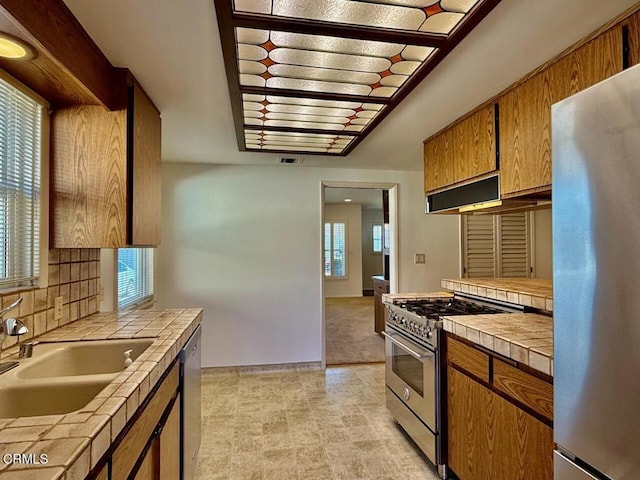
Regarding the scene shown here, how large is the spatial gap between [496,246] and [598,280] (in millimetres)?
3724

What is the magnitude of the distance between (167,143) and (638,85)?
10.1ft

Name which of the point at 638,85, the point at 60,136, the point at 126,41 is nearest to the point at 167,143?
the point at 60,136

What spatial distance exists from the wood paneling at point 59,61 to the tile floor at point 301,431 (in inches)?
84.9

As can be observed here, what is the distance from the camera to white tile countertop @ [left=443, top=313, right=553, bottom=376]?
1.35 meters

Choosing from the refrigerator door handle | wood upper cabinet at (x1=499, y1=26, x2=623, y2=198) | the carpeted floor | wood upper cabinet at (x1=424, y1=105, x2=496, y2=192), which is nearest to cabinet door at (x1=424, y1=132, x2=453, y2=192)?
wood upper cabinet at (x1=424, y1=105, x2=496, y2=192)

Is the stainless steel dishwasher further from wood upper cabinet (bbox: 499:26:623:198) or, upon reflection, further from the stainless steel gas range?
wood upper cabinet (bbox: 499:26:623:198)

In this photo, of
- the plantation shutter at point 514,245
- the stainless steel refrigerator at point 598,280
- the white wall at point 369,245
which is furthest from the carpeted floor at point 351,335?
the stainless steel refrigerator at point 598,280

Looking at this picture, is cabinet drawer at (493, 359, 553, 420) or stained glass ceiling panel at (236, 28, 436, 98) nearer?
cabinet drawer at (493, 359, 553, 420)

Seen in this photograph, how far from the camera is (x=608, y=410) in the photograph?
2.92 feet

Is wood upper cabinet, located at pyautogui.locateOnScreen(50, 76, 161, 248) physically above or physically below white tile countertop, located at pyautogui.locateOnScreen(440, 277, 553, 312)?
above

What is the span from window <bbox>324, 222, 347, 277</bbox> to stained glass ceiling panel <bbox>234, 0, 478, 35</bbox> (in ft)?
24.9

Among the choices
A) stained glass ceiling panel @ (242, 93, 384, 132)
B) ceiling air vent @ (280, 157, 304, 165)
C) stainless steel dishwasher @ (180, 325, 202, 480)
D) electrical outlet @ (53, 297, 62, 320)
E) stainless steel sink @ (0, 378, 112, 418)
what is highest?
stained glass ceiling panel @ (242, 93, 384, 132)

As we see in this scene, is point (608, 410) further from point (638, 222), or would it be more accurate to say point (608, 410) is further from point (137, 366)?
point (137, 366)

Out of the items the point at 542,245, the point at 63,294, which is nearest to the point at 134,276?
the point at 63,294
